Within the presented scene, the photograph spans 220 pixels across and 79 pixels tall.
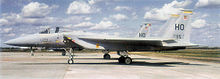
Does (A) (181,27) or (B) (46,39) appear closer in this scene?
(A) (181,27)

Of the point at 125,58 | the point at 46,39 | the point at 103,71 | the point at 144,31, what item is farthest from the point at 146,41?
the point at 144,31

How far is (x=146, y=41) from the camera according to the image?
50.1ft

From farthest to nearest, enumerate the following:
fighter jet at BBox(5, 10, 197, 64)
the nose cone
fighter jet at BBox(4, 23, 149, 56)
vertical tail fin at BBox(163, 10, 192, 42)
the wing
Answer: the nose cone
fighter jet at BBox(4, 23, 149, 56)
vertical tail fin at BBox(163, 10, 192, 42)
fighter jet at BBox(5, 10, 197, 64)
the wing

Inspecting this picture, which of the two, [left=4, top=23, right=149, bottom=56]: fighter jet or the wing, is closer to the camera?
the wing

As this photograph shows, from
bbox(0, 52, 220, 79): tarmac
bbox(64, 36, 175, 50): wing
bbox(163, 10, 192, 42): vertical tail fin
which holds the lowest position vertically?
bbox(0, 52, 220, 79): tarmac

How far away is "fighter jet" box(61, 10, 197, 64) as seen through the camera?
608 inches

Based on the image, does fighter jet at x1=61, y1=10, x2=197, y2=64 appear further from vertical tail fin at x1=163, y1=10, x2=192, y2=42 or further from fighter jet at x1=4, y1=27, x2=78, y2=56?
fighter jet at x1=4, y1=27, x2=78, y2=56

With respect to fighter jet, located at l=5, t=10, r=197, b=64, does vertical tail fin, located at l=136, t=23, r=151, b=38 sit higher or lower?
higher

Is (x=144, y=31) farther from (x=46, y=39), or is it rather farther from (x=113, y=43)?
(x=46, y=39)

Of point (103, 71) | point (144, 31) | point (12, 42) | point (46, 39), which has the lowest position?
point (103, 71)

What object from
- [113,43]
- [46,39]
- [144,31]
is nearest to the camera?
[113,43]

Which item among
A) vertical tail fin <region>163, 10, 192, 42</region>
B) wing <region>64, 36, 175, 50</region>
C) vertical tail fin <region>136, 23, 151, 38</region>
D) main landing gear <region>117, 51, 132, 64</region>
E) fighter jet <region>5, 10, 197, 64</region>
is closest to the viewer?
wing <region>64, 36, 175, 50</region>

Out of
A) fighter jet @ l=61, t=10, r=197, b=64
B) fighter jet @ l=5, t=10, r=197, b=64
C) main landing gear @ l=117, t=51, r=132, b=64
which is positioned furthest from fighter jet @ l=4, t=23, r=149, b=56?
main landing gear @ l=117, t=51, r=132, b=64

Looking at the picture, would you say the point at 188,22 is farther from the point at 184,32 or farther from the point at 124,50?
the point at 124,50
